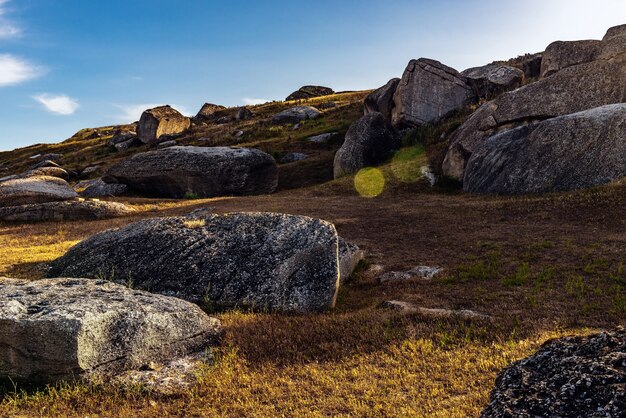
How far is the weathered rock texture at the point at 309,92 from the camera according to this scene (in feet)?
439

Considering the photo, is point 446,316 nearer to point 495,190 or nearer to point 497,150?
point 495,190

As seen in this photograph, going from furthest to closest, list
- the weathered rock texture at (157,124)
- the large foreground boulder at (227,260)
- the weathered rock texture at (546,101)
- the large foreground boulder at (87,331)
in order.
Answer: the weathered rock texture at (157,124), the weathered rock texture at (546,101), the large foreground boulder at (227,260), the large foreground boulder at (87,331)

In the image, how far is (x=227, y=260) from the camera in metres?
14.9

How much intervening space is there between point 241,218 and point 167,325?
24.4ft

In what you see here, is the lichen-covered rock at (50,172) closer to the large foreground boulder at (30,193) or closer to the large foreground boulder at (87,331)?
the large foreground boulder at (30,193)

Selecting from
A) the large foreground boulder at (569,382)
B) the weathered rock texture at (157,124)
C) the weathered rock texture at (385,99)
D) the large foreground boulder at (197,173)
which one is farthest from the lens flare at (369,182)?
the weathered rock texture at (157,124)

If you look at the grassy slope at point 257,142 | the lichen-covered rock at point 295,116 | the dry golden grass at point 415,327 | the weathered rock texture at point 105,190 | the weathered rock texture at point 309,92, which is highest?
the weathered rock texture at point 309,92

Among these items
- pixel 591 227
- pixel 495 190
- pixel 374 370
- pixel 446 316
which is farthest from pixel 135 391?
pixel 495 190

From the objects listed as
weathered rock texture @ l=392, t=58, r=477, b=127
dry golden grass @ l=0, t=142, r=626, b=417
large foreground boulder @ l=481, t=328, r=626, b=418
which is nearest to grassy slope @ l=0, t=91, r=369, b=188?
weathered rock texture @ l=392, t=58, r=477, b=127

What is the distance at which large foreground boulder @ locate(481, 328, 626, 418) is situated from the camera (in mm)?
5320

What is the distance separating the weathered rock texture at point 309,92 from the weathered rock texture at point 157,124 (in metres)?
52.7

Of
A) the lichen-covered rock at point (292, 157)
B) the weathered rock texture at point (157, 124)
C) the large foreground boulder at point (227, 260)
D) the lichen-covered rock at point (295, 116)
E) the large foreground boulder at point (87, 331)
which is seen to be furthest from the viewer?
the weathered rock texture at point (157, 124)

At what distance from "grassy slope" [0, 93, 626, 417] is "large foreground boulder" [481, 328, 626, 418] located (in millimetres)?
1346

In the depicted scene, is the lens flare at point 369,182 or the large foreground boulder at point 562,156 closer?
the large foreground boulder at point 562,156
